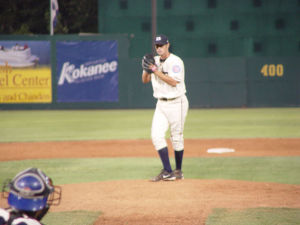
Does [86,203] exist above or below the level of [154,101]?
above

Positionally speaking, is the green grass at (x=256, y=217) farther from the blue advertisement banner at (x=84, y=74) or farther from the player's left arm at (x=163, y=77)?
the blue advertisement banner at (x=84, y=74)

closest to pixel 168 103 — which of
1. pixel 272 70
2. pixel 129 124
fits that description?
pixel 129 124

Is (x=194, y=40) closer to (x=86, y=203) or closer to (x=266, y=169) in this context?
(x=266, y=169)

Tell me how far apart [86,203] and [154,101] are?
58.7ft

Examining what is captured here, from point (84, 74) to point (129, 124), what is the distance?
7.01 meters

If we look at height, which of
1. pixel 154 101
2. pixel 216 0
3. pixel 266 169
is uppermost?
pixel 216 0

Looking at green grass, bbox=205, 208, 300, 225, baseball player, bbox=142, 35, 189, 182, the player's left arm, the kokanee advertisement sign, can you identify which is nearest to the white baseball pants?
baseball player, bbox=142, 35, 189, 182

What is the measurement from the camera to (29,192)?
292cm

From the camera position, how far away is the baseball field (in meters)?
6.00

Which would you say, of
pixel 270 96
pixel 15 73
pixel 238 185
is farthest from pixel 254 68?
pixel 238 185

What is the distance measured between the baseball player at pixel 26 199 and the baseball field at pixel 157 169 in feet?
8.86

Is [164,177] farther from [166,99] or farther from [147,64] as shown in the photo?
[147,64]

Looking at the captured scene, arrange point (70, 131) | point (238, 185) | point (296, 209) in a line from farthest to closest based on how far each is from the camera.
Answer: point (70, 131), point (238, 185), point (296, 209)

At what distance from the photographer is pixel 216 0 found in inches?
1121
